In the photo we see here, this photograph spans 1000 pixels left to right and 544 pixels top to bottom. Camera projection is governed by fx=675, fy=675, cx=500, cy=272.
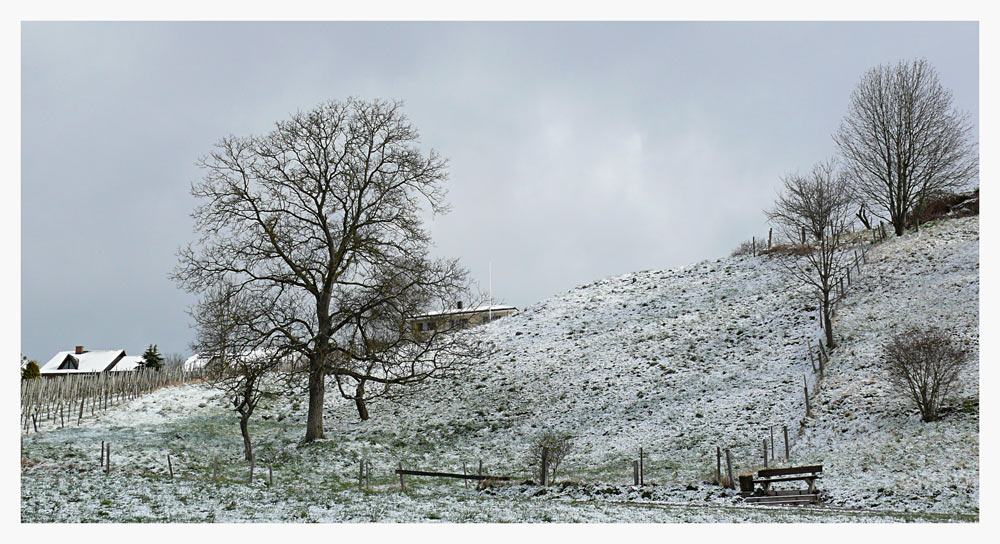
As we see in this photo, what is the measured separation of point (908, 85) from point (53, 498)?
143ft

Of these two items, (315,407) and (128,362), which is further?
(128,362)

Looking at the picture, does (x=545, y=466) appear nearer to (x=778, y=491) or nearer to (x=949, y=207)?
(x=778, y=491)

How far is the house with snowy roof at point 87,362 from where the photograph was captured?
6319cm

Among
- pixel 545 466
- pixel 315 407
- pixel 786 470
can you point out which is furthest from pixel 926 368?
pixel 315 407

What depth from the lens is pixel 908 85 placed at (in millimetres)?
38656

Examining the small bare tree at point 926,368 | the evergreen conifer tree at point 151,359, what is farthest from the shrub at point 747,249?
the evergreen conifer tree at point 151,359

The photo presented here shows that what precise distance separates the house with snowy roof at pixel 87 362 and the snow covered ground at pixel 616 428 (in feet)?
126

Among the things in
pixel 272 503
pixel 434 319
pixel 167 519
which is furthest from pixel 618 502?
pixel 434 319

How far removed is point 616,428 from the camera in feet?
80.3

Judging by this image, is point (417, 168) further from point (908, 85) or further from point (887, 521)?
point (908, 85)

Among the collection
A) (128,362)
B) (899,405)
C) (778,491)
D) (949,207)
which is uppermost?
(949,207)

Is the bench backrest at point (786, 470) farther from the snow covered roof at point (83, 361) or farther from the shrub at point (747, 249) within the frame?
the snow covered roof at point (83, 361)

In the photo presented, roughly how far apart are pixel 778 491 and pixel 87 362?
68.6 metres

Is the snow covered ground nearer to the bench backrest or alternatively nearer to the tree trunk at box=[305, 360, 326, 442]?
the bench backrest
